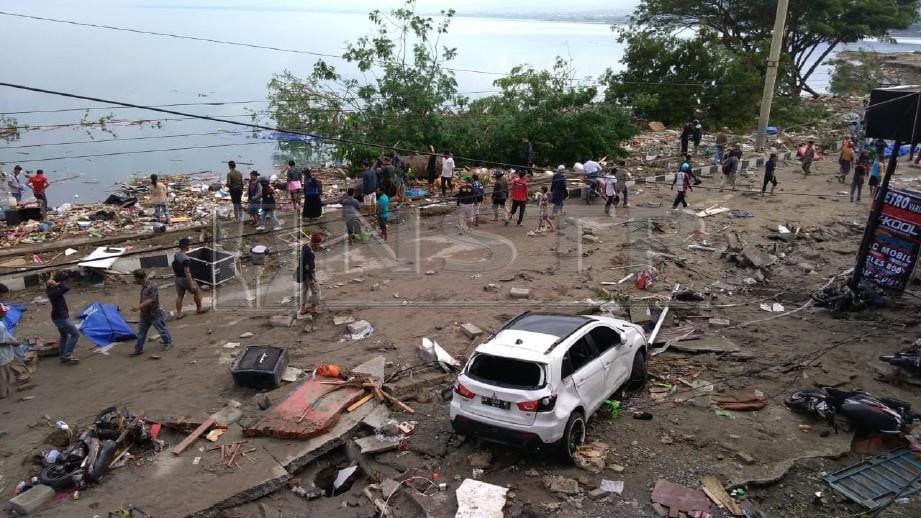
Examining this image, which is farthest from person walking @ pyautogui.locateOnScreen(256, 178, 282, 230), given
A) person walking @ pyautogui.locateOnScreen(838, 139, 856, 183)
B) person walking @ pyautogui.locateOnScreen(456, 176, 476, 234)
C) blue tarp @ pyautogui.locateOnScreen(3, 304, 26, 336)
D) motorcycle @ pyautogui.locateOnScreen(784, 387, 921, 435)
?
person walking @ pyautogui.locateOnScreen(838, 139, 856, 183)

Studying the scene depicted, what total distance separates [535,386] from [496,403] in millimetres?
484

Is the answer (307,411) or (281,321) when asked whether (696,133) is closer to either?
(281,321)

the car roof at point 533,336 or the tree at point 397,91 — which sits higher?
the tree at point 397,91

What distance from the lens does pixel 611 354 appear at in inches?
323

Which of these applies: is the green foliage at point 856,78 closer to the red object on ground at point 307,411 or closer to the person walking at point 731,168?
the person walking at point 731,168

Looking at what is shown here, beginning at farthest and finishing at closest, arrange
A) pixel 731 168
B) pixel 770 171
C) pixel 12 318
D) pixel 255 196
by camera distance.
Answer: pixel 731 168, pixel 770 171, pixel 255 196, pixel 12 318

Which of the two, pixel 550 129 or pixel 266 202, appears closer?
pixel 266 202

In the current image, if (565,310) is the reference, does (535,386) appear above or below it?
above

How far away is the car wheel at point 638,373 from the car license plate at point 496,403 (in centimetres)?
253

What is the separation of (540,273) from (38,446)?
932 centimetres

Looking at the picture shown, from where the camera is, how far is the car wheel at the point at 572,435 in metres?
7.12

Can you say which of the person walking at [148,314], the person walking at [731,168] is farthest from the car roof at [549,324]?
the person walking at [731,168]

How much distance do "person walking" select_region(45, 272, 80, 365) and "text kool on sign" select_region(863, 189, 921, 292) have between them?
546 inches

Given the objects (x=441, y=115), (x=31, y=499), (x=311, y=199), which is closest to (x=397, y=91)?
Answer: (x=441, y=115)
